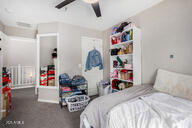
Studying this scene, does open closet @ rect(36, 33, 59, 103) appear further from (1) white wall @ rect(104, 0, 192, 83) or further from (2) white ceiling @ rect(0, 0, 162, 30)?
(1) white wall @ rect(104, 0, 192, 83)

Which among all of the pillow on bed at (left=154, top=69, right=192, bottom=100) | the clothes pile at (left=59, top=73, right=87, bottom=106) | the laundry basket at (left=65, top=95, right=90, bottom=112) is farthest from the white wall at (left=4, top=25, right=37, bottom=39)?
the pillow on bed at (left=154, top=69, right=192, bottom=100)

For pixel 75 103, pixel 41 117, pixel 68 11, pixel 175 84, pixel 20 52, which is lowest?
pixel 41 117

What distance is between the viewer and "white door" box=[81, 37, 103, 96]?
122 inches

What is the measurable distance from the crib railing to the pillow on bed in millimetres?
5076

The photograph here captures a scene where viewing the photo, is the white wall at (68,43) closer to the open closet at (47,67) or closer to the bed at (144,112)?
the open closet at (47,67)

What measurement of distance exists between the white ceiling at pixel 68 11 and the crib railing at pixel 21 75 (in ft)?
7.14

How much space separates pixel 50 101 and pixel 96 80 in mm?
1621

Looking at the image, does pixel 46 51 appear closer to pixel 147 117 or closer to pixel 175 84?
pixel 147 117

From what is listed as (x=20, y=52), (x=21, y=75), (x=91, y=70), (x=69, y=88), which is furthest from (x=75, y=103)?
(x=20, y=52)

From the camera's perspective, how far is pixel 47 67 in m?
2.82

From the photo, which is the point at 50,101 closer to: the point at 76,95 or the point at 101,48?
the point at 76,95

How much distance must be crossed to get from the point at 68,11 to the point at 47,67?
1759 millimetres

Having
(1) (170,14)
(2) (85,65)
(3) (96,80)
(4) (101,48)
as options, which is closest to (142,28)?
(1) (170,14)

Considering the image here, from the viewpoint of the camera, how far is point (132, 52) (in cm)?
205
